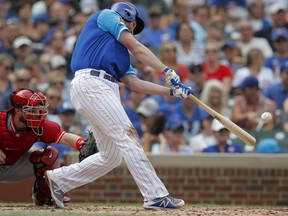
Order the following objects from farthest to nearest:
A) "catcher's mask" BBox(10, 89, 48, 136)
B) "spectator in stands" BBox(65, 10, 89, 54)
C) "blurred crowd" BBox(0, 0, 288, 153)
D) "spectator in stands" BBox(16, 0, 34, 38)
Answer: "spectator in stands" BBox(16, 0, 34, 38) < "spectator in stands" BBox(65, 10, 89, 54) < "blurred crowd" BBox(0, 0, 288, 153) < "catcher's mask" BBox(10, 89, 48, 136)

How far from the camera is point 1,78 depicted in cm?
1416

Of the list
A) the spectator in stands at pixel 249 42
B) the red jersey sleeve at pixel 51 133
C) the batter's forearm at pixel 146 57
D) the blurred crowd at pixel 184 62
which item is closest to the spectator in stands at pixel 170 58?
the blurred crowd at pixel 184 62

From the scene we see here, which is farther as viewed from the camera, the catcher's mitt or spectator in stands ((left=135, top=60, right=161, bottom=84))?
spectator in stands ((left=135, top=60, right=161, bottom=84))

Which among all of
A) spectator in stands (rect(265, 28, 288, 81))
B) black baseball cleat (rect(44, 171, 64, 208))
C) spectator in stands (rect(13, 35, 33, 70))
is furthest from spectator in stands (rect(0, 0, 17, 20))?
black baseball cleat (rect(44, 171, 64, 208))

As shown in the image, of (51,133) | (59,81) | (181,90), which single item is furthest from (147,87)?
(59,81)

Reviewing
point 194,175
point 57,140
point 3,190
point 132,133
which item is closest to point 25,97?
point 57,140

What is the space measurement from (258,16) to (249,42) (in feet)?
4.03

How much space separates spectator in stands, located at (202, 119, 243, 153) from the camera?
41.3 ft

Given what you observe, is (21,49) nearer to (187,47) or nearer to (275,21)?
(187,47)

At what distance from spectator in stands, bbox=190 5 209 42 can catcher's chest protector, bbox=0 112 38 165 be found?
7575 mm

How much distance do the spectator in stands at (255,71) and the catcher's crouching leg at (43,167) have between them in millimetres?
6154

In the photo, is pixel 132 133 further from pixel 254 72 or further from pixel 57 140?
pixel 254 72

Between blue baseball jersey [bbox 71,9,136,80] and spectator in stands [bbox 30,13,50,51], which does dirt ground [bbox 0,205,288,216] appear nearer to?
blue baseball jersey [bbox 71,9,136,80]

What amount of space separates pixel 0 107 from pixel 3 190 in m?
2.30
